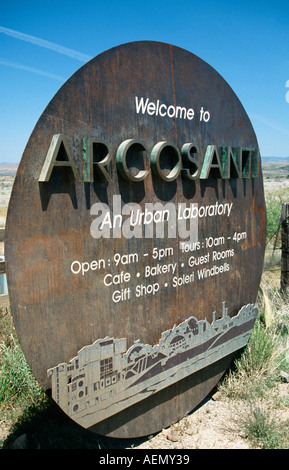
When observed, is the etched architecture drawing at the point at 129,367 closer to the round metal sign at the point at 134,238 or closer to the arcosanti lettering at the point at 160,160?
the round metal sign at the point at 134,238

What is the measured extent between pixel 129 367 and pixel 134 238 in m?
0.92

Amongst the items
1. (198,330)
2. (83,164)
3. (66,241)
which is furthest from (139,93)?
(198,330)

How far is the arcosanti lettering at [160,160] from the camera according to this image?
2.59m

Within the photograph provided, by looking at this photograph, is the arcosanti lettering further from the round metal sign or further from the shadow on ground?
the shadow on ground

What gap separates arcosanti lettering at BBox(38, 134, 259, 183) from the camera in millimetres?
2586

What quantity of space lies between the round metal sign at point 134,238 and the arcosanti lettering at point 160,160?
0.01 m

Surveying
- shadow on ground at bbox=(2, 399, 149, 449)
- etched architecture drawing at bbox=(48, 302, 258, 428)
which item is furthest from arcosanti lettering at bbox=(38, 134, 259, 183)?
shadow on ground at bbox=(2, 399, 149, 449)

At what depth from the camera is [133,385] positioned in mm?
3131

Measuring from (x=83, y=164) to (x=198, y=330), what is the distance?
181cm

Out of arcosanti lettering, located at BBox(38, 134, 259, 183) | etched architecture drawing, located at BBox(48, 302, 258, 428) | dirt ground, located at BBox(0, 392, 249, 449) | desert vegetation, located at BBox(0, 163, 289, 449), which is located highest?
arcosanti lettering, located at BBox(38, 134, 259, 183)

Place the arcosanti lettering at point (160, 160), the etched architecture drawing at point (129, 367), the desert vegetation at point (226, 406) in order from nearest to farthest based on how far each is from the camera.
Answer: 1. the arcosanti lettering at point (160, 160)
2. the etched architecture drawing at point (129, 367)
3. the desert vegetation at point (226, 406)

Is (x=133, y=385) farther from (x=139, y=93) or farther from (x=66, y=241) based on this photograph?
(x=139, y=93)

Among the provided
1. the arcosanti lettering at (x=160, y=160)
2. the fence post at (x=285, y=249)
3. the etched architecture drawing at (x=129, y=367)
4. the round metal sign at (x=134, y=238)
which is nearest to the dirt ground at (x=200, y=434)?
the round metal sign at (x=134, y=238)

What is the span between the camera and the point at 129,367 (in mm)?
3092
